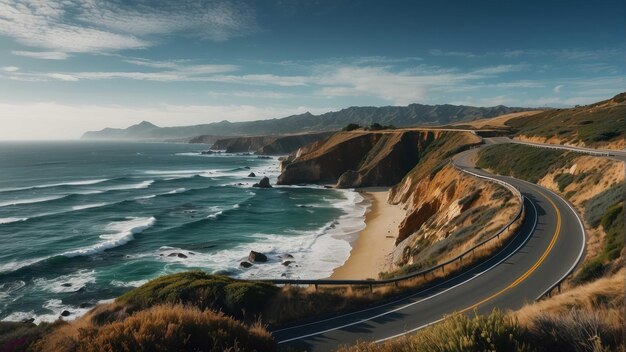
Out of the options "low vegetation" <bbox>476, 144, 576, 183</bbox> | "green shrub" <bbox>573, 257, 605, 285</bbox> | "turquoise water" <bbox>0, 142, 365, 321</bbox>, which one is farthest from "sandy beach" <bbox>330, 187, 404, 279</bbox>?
"green shrub" <bbox>573, 257, 605, 285</bbox>

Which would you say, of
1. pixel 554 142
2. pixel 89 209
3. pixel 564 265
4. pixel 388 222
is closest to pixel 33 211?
pixel 89 209

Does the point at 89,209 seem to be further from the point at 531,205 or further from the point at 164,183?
the point at 531,205

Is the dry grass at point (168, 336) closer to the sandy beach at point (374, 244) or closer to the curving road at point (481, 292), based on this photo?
the curving road at point (481, 292)

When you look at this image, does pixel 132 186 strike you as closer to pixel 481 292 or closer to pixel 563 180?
pixel 563 180

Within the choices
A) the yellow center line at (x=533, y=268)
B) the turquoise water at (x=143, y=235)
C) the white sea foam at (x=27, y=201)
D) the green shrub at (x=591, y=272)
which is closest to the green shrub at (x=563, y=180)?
the yellow center line at (x=533, y=268)

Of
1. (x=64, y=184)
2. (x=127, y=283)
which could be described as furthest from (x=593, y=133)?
(x=64, y=184)
